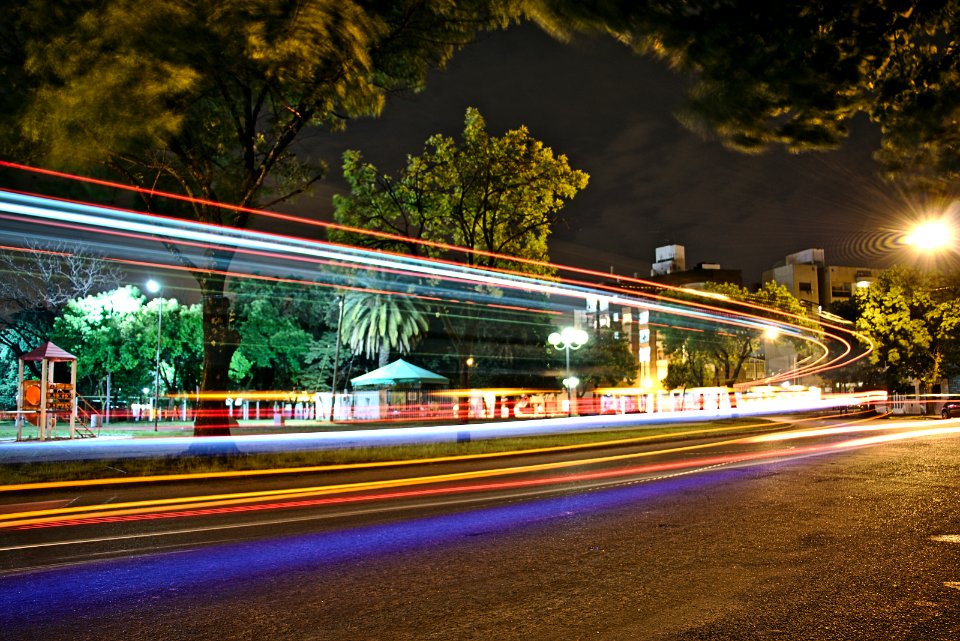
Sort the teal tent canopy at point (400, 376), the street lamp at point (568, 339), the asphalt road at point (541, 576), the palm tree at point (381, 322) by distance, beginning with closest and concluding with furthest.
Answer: the asphalt road at point (541, 576) < the palm tree at point (381, 322) < the teal tent canopy at point (400, 376) < the street lamp at point (568, 339)

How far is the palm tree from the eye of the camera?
3516 cm

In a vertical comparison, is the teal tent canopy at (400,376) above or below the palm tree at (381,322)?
below

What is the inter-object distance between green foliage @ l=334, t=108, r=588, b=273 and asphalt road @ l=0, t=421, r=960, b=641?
17.3 m

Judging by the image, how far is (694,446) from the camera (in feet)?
65.7

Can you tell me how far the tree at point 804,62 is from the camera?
22.0 feet

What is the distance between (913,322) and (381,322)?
31566 mm

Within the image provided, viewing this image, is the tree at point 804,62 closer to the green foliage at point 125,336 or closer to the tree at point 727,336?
the tree at point 727,336

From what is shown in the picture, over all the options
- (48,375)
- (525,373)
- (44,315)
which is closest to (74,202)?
(48,375)

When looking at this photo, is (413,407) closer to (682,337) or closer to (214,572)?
(682,337)

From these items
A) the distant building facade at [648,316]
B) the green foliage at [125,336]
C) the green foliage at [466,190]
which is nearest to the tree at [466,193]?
the green foliage at [466,190]

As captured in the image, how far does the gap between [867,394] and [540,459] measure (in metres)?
42.3

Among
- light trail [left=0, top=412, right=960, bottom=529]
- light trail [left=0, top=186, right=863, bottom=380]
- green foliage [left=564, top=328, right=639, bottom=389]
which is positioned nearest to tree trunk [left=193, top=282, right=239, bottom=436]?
light trail [left=0, top=186, right=863, bottom=380]

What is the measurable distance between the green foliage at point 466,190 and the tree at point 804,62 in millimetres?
17617

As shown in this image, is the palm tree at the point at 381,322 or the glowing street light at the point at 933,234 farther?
the palm tree at the point at 381,322
